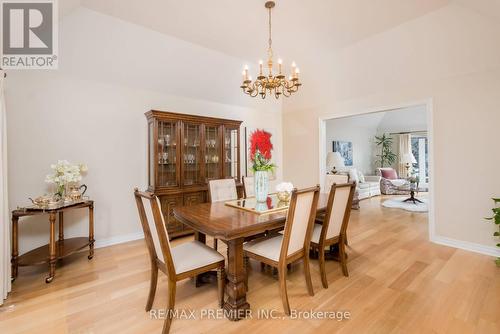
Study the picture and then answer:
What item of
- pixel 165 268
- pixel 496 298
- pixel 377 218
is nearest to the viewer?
pixel 165 268

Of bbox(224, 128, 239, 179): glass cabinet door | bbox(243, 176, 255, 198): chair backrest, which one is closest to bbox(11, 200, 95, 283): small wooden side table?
bbox(243, 176, 255, 198): chair backrest

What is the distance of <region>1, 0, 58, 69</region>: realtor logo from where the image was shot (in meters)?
2.15

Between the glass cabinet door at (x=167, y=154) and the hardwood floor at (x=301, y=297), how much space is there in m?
1.10

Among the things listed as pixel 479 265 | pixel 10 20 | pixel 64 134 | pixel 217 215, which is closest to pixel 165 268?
pixel 217 215

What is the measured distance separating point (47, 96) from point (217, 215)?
2.72 meters

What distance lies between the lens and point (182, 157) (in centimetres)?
363

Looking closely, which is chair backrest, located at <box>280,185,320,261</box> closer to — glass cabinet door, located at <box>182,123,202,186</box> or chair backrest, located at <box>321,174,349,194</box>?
chair backrest, located at <box>321,174,349,194</box>

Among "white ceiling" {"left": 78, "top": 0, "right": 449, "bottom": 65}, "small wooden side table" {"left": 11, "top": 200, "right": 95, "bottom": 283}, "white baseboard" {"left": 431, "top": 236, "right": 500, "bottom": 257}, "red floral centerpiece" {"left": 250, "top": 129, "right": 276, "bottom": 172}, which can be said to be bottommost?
"white baseboard" {"left": 431, "top": 236, "right": 500, "bottom": 257}

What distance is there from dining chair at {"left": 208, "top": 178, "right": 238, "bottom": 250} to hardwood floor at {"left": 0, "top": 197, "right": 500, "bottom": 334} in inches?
35.9

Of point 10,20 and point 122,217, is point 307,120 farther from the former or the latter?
point 10,20

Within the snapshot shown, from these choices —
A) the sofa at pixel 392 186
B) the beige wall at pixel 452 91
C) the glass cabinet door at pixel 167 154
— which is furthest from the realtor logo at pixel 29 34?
the sofa at pixel 392 186

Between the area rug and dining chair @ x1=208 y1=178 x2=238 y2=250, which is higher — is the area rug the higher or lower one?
the lower one

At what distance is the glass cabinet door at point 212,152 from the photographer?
13.0ft

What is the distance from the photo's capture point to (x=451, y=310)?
1823mm
